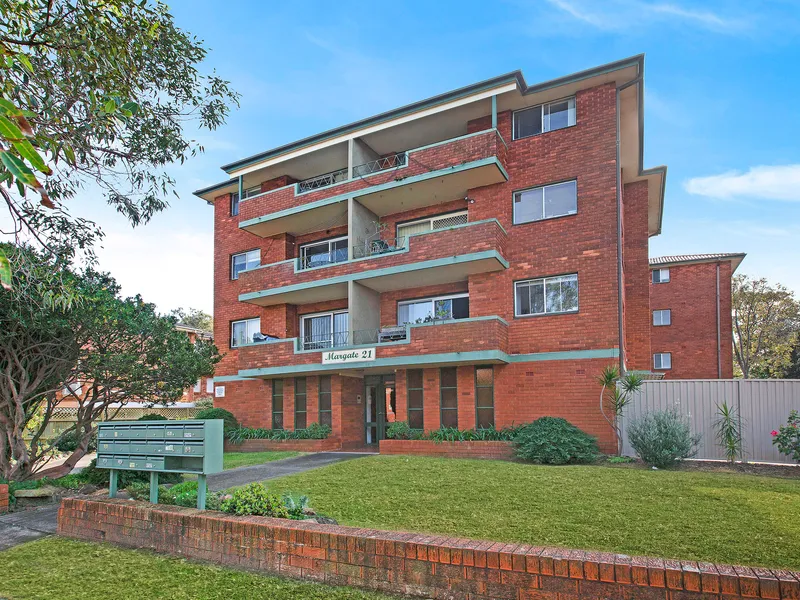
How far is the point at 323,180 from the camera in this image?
22.8 m

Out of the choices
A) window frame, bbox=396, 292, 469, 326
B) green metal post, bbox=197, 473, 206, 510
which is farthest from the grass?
window frame, bbox=396, 292, 469, 326

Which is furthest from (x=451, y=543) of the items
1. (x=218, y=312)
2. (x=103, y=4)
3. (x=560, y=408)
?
(x=218, y=312)

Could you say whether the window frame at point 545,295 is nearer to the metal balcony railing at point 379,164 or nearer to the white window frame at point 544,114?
the white window frame at point 544,114

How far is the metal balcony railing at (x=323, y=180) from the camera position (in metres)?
22.0

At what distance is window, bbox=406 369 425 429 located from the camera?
18234 mm

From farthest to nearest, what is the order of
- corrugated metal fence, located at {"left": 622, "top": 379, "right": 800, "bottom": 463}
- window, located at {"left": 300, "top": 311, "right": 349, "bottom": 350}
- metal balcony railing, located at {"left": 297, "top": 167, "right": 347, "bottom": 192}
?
metal balcony railing, located at {"left": 297, "top": 167, "right": 347, "bottom": 192} < window, located at {"left": 300, "top": 311, "right": 349, "bottom": 350} < corrugated metal fence, located at {"left": 622, "top": 379, "right": 800, "bottom": 463}

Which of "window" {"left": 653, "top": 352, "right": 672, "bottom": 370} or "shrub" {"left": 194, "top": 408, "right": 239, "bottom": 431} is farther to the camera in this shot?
"window" {"left": 653, "top": 352, "right": 672, "bottom": 370}

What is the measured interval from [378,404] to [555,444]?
8.37 m

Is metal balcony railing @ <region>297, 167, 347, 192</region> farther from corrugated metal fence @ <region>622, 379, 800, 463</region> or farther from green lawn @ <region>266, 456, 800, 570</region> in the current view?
corrugated metal fence @ <region>622, 379, 800, 463</region>

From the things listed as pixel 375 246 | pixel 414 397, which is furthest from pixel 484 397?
pixel 375 246

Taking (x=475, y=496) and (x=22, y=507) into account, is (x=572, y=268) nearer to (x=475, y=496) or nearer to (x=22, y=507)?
(x=475, y=496)

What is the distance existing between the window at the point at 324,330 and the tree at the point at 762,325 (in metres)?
31.4

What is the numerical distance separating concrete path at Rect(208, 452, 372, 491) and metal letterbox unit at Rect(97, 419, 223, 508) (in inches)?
131

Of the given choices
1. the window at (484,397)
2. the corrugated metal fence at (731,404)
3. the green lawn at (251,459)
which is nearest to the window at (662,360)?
the corrugated metal fence at (731,404)
